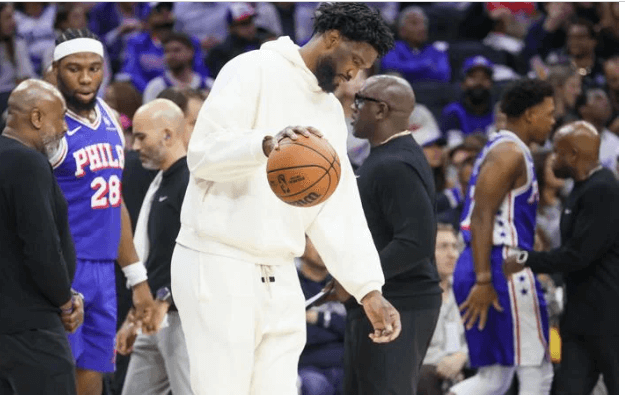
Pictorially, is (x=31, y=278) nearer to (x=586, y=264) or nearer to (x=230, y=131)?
(x=230, y=131)

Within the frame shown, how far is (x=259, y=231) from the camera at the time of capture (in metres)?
4.05

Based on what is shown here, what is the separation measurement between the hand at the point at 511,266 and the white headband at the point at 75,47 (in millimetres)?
2483

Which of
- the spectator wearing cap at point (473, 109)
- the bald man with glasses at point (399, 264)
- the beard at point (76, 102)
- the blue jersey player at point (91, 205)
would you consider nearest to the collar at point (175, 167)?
the blue jersey player at point (91, 205)

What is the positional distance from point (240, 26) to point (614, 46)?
429 centimetres

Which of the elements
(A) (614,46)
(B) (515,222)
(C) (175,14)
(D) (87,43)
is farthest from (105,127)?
(A) (614,46)

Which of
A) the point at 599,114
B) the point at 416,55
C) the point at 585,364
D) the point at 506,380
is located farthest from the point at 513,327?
the point at 416,55

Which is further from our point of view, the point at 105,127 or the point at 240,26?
the point at 240,26

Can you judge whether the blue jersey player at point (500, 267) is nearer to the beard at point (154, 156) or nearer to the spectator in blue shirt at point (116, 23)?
the beard at point (154, 156)

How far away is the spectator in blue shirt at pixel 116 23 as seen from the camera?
1202 cm

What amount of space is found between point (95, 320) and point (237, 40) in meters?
6.80

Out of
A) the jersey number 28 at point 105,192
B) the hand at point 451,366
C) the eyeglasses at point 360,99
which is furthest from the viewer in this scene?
the hand at point 451,366

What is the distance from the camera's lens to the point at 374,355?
507cm

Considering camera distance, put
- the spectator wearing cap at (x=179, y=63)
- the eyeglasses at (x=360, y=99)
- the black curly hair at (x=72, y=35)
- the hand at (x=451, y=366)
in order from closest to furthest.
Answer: the black curly hair at (x=72, y=35), the eyeglasses at (x=360, y=99), the hand at (x=451, y=366), the spectator wearing cap at (x=179, y=63)

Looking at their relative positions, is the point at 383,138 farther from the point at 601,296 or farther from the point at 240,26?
the point at 240,26
